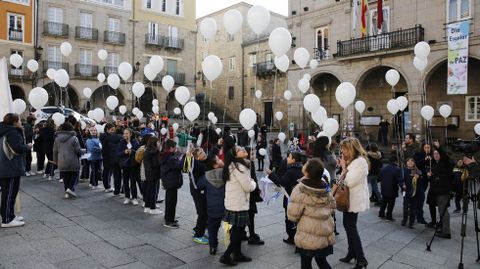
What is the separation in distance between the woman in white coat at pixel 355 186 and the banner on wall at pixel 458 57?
12.4 m

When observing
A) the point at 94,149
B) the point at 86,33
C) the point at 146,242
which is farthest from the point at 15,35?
the point at 146,242

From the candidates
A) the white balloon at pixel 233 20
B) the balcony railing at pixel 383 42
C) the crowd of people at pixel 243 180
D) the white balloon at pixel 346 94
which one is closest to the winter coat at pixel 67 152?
the crowd of people at pixel 243 180

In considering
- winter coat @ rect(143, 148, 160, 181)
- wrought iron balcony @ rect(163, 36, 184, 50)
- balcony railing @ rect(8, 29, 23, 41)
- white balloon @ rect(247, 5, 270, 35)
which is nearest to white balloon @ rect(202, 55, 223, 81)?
white balloon @ rect(247, 5, 270, 35)

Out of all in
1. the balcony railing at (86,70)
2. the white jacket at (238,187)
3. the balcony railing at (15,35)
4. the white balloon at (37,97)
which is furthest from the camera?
the balcony railing at (86,70)

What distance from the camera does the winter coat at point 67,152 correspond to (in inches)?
276

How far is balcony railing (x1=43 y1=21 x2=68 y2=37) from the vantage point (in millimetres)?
25969

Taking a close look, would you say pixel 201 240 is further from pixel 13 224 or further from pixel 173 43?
pixel 173 43

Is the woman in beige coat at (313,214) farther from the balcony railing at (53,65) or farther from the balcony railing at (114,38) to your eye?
the balcony railing at (114,38)

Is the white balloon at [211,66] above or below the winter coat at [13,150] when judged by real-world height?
above

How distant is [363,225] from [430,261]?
5.58 ft

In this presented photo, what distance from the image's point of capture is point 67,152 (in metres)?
7.06

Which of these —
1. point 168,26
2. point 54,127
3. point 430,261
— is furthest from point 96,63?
point 430,261

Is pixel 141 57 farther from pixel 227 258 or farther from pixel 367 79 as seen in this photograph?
pixel 227 258

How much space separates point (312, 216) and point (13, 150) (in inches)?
181
